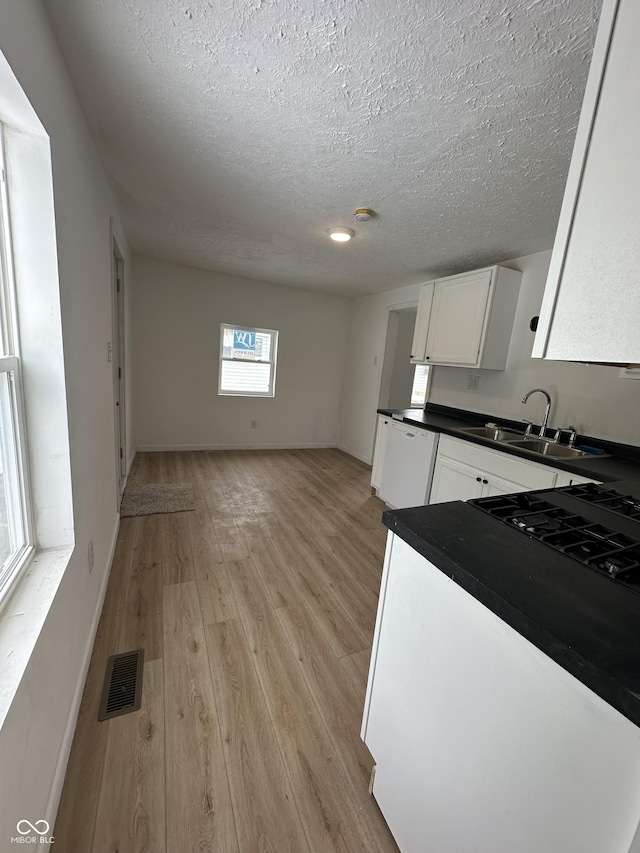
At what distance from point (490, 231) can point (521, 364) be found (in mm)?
1104

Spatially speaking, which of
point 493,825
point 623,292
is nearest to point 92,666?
point 493,825

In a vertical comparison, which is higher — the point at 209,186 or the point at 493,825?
the point at 209,186

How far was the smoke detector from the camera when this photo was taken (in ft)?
7.60

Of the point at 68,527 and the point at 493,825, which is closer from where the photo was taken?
the point at 493,825

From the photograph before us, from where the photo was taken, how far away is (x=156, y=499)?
126 inches

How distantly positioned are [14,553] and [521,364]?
11.2 feet

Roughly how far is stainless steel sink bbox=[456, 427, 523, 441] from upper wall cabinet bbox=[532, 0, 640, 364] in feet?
6.89

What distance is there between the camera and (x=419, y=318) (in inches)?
143

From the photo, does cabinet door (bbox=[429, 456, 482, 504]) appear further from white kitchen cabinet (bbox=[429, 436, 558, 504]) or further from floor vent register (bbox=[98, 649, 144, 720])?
floor vent register (bbox=[98, 649, 144, 720])

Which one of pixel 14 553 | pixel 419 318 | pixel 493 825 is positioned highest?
pixel 419 318

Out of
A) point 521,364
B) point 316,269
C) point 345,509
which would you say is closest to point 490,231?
point 521,364

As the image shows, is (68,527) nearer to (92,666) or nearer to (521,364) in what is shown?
(92,666)

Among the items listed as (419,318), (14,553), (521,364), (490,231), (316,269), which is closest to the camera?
(14,553)

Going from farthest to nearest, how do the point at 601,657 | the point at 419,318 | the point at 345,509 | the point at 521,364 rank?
the point at 419,318 → the point at 345,509 → the point at 521,364 → the point at 601,657
